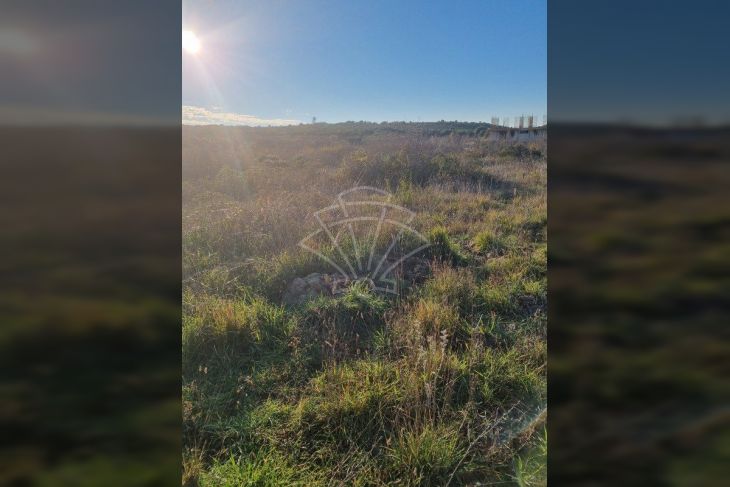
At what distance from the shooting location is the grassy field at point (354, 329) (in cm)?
177

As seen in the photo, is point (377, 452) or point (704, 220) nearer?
point (704, 220)

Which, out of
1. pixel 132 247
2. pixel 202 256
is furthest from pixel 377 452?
pixel 202 256

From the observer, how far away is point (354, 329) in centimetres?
265

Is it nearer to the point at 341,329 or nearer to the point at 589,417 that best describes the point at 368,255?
the point at 341,329

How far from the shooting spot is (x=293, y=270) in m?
3.18

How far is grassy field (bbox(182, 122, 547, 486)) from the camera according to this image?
5.81 ft

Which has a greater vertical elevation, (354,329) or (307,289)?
(307,289)

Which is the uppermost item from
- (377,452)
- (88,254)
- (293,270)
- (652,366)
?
(88,254)

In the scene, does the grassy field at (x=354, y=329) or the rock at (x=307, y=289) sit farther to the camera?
the rock at (x=307, y=289)

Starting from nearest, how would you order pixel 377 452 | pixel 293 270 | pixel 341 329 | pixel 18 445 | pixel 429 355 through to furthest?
pixel 18 445 → pixel 377 452 → pixel 429 355 → pixel 341 329 → pixel 293 270

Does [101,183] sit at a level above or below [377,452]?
above

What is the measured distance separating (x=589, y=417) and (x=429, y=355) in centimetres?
167

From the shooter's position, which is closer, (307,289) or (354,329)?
(354,329)

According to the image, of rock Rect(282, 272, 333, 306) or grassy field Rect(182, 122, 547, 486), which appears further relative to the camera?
rock Rect(282, 272, 333, 306)
